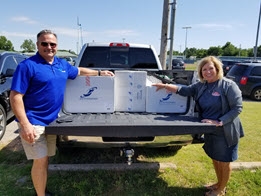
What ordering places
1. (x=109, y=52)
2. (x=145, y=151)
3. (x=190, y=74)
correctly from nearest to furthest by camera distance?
(x=190, y=74)
(x=145, y=151)
(x=109, y=52)

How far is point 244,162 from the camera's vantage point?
12.8 feet

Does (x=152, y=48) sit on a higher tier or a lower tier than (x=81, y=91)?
higher

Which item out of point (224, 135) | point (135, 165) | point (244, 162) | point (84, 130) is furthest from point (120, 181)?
point (244, 162)

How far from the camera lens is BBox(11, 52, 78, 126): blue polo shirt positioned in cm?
236

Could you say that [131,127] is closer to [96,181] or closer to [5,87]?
[96,181]

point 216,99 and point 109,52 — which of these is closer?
point 216,99

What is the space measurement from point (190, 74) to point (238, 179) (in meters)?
1.61

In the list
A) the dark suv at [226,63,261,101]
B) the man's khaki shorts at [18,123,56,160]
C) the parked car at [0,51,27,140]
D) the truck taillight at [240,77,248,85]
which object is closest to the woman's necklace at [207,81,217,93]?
the man's khaki shorts at [18,123,56,160]

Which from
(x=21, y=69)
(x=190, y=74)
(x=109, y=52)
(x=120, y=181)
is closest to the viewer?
(x=21, y=69)


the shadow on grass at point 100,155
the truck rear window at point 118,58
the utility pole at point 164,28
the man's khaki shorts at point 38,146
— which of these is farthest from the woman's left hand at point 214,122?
the utility pole at point 164,28

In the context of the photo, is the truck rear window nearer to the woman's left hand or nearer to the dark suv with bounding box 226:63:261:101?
the woman's left hand

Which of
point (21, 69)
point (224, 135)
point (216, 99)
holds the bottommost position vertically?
point (224, 135)

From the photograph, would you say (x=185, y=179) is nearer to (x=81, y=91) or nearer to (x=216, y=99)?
(x=216, y=99)

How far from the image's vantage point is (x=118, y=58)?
4.98 meters
